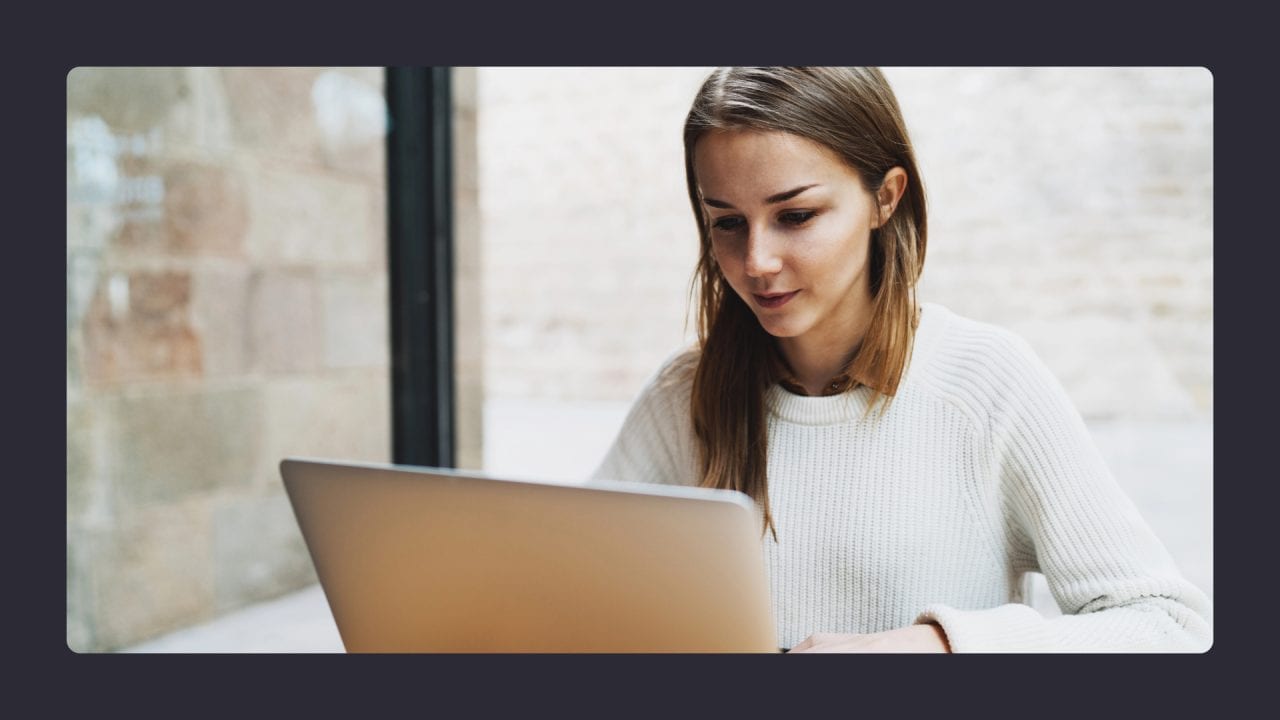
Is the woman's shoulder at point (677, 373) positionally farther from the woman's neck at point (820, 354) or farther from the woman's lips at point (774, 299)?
the woman's lips at point (774, 299)

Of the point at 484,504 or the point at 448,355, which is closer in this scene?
the point at 484,504

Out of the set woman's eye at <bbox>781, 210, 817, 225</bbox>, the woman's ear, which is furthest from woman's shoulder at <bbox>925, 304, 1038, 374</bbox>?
woman's eye at <bbox>781, 210, 817, 225</bbox>

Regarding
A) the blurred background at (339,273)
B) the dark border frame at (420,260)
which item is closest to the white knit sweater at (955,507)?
the blurred background at (339,273)

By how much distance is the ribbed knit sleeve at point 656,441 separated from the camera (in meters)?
1.32

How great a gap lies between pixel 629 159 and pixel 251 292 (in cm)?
99

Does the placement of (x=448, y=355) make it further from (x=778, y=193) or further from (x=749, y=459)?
(x=778, y=193)

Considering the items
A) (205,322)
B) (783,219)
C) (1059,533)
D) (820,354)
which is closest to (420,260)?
(205,322)

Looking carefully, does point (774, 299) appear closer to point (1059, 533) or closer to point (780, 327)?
point (780, 327)

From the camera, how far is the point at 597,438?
2730mm

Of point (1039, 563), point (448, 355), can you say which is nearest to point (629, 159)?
point (448, 355)

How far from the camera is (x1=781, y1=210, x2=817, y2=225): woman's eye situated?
1.08m

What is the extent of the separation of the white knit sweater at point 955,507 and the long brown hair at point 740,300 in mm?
30

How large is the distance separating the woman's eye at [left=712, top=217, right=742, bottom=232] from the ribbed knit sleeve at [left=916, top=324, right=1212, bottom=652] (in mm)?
309

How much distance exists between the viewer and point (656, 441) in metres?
1.33
